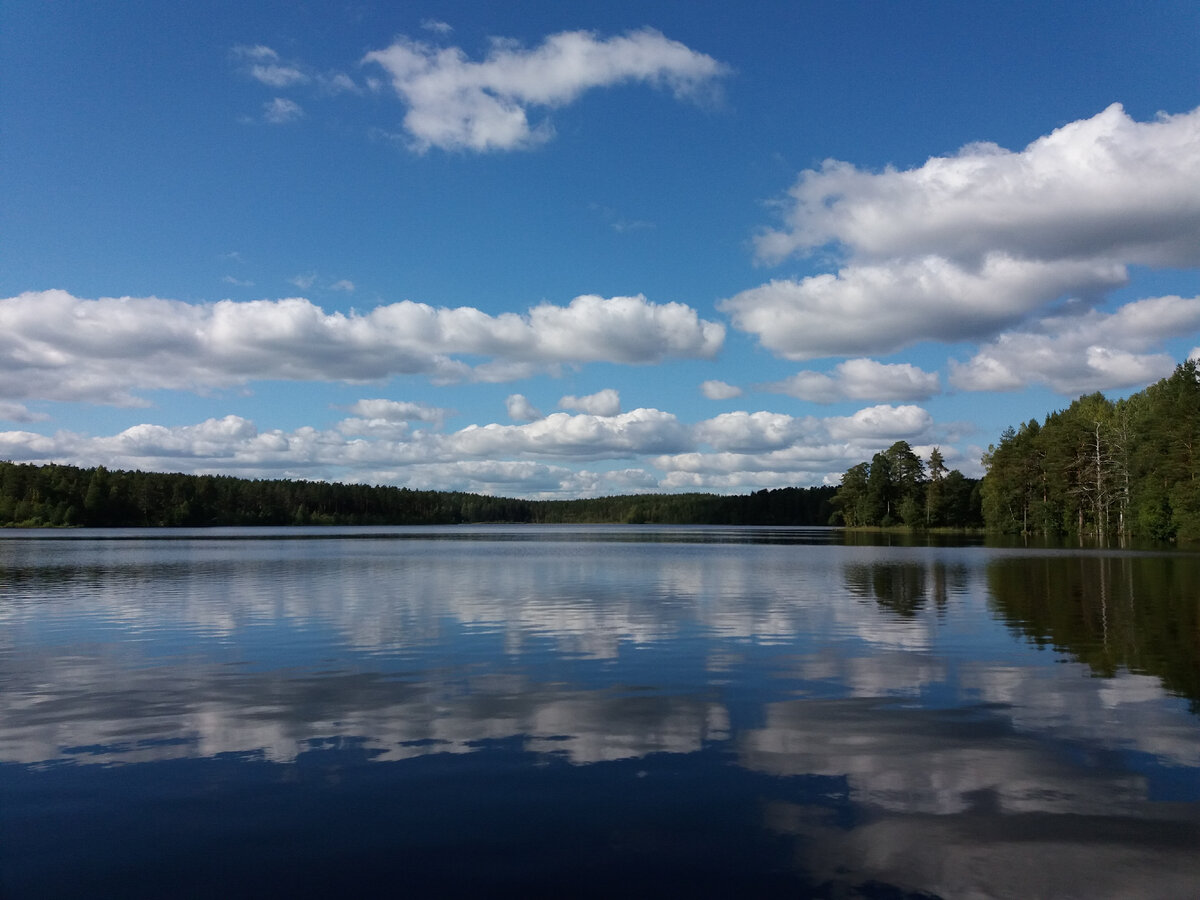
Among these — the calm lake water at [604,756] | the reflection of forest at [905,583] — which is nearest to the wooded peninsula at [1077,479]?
the reflection of forest at [905,583]

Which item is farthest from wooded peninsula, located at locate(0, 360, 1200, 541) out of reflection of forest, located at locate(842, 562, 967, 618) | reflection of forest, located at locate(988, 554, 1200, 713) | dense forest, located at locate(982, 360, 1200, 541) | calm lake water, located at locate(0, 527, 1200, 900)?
calm lake water, located at locate(0, 527, 1200, 900)

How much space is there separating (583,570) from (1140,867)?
171 feet

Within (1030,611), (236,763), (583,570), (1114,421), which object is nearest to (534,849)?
(236,763)

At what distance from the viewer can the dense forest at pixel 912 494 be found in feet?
557

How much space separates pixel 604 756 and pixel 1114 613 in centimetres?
2722

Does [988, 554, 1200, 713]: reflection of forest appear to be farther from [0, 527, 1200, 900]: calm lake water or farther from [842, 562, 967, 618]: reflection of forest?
[842, 562, 967, 618]: reflection of forest

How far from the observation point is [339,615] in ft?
112

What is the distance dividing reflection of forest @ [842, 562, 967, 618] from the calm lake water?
580 cm

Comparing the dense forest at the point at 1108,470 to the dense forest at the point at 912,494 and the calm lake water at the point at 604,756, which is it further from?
the calm lake water at the point at 604,756

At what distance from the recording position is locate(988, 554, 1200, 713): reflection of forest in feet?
73.9

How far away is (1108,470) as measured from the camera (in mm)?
120562

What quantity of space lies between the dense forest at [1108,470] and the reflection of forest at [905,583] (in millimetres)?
48079

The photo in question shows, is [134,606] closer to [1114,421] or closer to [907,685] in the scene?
[907,685]

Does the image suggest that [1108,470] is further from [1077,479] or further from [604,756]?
[604,756]
